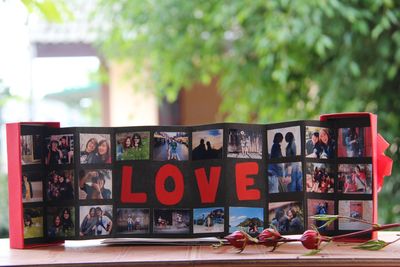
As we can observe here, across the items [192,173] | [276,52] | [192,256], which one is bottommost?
[192,256]

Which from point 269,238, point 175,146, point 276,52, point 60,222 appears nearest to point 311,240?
point 269,238

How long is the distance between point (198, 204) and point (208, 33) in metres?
2.62

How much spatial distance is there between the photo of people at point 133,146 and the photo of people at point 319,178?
0.25 m

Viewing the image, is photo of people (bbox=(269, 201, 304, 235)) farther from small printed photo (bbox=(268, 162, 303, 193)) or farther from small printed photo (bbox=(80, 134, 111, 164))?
small printed photo (bbox=(80, 134, 111, 164))

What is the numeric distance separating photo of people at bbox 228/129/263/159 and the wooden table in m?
0.15

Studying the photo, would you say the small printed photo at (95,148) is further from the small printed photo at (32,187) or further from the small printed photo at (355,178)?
the small printed photo at (355,178)

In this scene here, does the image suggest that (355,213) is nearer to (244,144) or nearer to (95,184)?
(244,144)

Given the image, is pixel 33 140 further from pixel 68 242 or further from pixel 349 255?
pixel 349 255

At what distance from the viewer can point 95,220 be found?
119cm

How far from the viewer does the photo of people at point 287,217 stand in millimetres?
1178

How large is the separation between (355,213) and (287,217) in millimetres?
105

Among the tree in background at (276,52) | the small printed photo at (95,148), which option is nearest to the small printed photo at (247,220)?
the small printed photo at (95,148)

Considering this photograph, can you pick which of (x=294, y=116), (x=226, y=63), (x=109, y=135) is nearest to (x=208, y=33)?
(x=226, y=63)

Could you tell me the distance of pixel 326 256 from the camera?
3.33ft
